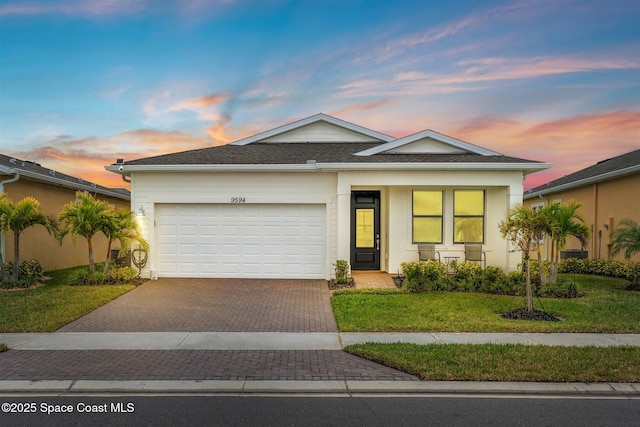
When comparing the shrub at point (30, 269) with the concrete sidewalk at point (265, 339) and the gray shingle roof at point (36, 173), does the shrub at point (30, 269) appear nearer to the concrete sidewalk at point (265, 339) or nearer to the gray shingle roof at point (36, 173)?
the gray shingle roof at point (36, 173)

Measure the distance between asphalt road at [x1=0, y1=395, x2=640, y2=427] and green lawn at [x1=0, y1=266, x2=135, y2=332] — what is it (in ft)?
11.6

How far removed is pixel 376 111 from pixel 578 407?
1438 cm

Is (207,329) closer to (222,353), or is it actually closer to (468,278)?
(222,353)

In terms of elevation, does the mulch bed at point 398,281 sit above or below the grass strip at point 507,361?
above

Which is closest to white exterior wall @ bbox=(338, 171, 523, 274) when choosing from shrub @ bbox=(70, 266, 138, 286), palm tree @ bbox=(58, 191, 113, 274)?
shrub @ bbox=(70, 266, 138, 286)

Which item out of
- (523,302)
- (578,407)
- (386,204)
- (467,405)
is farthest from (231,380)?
(386,204)

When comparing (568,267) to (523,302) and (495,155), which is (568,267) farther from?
(523,302)

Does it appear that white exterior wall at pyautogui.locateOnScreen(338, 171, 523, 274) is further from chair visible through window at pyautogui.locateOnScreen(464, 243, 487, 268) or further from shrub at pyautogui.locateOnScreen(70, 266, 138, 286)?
shrub at pyautogui.locateOnScreen(70, 266, 138, 286)

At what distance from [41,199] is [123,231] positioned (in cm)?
495

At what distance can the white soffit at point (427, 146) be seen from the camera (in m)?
13.2

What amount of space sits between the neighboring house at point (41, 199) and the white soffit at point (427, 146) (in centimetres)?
1059

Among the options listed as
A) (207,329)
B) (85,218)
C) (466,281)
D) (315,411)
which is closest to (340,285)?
(466,281)

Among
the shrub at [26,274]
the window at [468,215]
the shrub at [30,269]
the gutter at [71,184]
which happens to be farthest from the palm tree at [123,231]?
the window at [468,215]

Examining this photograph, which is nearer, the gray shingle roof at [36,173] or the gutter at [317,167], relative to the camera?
the gutter at [317,167]
